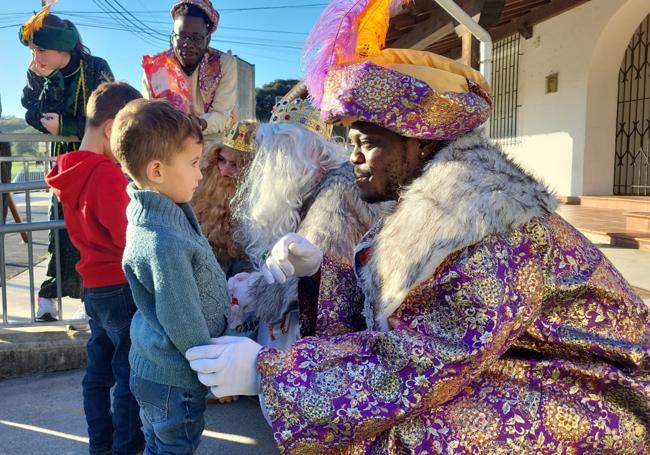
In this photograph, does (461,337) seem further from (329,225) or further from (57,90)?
(57,90)

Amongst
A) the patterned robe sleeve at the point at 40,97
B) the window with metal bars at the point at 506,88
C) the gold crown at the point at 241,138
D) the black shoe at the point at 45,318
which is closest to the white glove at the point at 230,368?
the gold crown at the point at 241,138

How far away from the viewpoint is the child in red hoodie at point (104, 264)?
1.96 metres

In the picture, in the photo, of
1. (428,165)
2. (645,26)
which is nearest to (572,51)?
(645,26)

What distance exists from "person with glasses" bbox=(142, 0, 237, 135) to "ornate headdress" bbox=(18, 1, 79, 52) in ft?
1.53

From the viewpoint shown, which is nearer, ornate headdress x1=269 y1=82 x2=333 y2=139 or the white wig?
the white wig

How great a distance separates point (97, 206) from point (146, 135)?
662 mm

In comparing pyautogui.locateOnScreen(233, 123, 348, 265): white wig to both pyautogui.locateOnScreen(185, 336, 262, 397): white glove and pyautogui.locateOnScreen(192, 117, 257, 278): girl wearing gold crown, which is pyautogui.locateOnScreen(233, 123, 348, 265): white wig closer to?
pyautogui.locateOnScreen(192, 117, 257, 278): girl wearing gold crown

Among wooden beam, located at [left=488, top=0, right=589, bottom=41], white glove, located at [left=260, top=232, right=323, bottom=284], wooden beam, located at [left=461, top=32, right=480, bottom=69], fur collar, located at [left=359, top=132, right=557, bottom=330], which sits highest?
wooden beam, located at [left=488, top=0, right=589, bottom=41]

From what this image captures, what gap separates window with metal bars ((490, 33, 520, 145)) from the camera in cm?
1037

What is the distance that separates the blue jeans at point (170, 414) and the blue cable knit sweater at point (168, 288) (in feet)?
0.10

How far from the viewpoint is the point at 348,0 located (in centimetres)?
175

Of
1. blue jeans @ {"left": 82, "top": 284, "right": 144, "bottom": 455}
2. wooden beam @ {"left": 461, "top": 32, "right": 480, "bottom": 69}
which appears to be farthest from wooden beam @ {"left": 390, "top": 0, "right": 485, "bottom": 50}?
blue jeans @ {"left": 82, "top": 284, "right": 144, "bottom": 455}

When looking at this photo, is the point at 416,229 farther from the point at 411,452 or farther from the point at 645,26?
the point at 645,26

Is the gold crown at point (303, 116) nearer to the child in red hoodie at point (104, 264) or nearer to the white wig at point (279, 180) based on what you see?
the white wig at point (279, 180)
